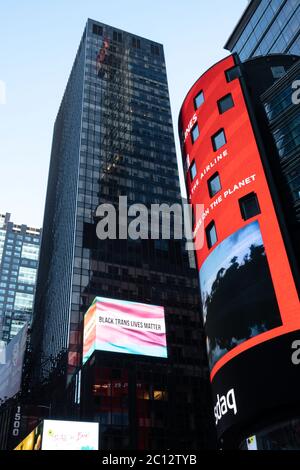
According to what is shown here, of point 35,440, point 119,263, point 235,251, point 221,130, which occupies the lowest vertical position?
point 35,440

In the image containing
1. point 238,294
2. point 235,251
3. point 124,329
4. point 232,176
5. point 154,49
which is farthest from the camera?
point 154,49

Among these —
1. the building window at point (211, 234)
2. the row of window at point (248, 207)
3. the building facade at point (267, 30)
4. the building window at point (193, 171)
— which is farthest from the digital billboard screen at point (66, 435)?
the building facade at point (267, 30)

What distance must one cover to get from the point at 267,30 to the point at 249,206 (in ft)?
192

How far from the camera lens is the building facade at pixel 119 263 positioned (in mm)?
77312

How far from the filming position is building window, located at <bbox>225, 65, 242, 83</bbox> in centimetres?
4642

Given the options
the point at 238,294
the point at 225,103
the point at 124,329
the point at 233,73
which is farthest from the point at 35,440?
the point at 233,73

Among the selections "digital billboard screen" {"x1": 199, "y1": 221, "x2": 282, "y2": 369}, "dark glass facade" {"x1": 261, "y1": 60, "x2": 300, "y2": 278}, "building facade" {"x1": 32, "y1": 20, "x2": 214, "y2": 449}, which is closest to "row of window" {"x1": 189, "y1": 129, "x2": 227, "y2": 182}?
"dark glass facade" {"x1": 261, "y1": 60, "x2": 300, "y2": 278}

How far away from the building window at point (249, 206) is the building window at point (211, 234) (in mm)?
3301

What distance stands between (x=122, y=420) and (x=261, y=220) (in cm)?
5110

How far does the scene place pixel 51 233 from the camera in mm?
163625

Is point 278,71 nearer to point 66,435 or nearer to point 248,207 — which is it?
point 248,207

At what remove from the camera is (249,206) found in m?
37.5
